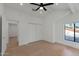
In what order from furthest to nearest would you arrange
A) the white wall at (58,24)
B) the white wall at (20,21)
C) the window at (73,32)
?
the white wall at (58,24) → the white wall at (20,21) → the window at (73,32)

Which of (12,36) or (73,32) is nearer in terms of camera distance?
(73,32)

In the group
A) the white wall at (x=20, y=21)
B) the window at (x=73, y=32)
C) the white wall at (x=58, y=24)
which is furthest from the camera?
the white wall at (x=58, y=24)

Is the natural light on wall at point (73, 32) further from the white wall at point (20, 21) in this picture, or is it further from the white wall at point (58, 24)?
the white wall at point (20, 21)

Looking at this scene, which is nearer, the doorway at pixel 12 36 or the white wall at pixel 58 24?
the doorway at pixel 12 36

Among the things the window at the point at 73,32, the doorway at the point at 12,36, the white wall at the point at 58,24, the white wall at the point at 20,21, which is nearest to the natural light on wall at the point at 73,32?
the window at the point at 73,32

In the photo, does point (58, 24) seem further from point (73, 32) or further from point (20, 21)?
point (20, 21)

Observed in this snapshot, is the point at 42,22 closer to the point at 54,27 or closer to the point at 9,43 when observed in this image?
the point at 54,27

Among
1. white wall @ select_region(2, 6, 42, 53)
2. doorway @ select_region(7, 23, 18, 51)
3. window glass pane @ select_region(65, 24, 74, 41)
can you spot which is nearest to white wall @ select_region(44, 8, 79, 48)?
window glass pane @ select_region(65, 24, 74, 41)

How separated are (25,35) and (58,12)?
3.64 ft

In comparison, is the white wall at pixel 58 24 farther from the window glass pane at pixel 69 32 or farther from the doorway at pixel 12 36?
the doorway at pixel 12 36

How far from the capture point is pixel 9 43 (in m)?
2.09

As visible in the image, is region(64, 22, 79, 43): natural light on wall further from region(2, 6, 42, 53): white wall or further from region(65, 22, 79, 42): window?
region(2, 6, 42, 53): white wall

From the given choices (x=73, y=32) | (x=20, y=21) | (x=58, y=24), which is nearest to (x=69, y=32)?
(x=73, y=32)

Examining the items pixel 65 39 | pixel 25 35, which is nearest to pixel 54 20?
pixel 65 39
